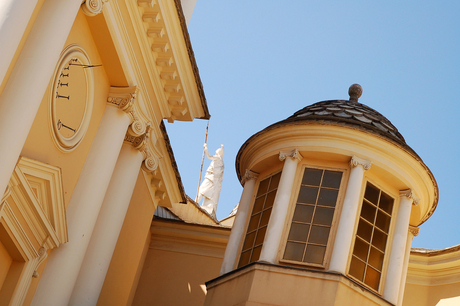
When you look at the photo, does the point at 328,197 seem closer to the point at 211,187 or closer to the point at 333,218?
the point at 333,218

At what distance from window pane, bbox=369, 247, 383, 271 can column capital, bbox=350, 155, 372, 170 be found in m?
1.54

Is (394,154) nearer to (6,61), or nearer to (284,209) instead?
(284,209)

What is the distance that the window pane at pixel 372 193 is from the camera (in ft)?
39.7

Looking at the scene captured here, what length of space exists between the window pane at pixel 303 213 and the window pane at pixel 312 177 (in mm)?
513

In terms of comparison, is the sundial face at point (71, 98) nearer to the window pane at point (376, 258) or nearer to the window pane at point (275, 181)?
the window pane at point (275, 181)

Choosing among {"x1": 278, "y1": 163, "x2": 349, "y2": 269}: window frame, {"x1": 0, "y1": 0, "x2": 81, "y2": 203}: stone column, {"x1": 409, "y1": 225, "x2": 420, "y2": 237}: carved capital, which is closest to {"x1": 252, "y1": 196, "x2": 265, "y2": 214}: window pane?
{"x1": 278, "y1": 163, "x2": 349, "y2": 269}: window frame

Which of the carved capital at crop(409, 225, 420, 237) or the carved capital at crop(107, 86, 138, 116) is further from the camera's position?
the carved capital at crop(409, 225, 420, 237)

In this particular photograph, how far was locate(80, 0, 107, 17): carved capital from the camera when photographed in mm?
9594

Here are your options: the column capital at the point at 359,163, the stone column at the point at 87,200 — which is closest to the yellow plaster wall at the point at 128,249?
the stone column at the point at 87,200

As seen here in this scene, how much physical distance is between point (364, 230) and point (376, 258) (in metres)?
0.57

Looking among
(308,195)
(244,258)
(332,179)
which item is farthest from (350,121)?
(244,258)

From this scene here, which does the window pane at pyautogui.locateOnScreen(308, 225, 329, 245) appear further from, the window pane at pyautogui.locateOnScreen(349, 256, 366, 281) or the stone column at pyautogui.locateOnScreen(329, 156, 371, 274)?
the window pane at pyautogui.locateOnScreen(349, 256, 366, 281)

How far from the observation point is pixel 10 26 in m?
7.32

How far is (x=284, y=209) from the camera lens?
1172 cm
